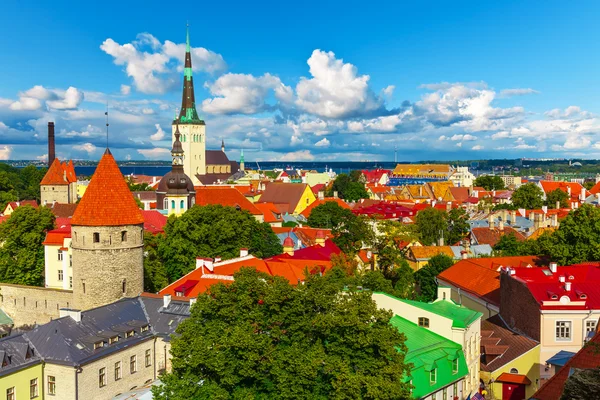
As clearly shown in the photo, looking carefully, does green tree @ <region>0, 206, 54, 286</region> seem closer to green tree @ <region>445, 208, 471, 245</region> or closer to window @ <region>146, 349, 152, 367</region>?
window @ <region>146, 349, 152, 367</region>

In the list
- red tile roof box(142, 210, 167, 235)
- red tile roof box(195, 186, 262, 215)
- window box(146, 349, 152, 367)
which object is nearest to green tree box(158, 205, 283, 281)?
red tile roof box(142, 210, 167, 235)

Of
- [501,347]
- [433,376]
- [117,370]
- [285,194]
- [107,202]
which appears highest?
[107,202]

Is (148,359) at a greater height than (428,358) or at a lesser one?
lesser

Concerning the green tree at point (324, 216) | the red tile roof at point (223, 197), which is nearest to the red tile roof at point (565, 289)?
the green tree at point (324, 216)

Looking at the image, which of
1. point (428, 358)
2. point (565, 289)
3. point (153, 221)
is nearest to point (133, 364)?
point (428, 358)

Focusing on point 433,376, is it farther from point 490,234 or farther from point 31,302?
point 490,234
